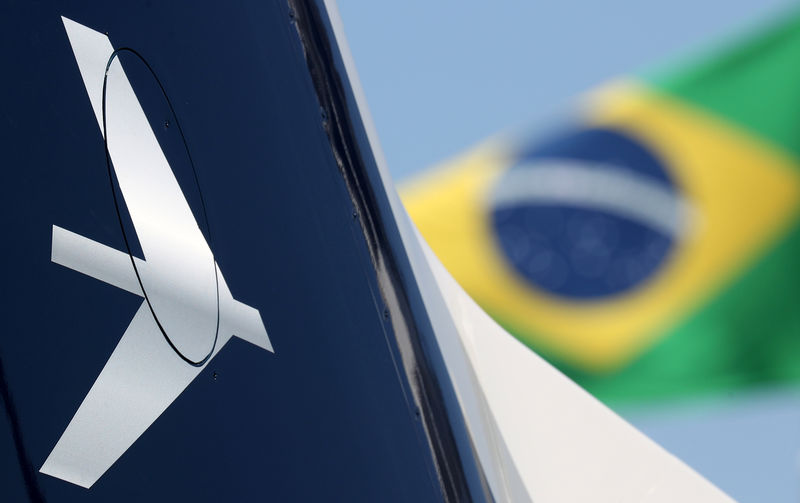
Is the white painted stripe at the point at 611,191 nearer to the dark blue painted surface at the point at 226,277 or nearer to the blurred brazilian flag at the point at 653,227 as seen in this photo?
the blurred brazilian flag at the point at 653,227

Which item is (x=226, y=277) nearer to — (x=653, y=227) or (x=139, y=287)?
(x=139, y=287)

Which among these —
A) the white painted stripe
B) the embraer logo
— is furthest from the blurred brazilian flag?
the embraer logo

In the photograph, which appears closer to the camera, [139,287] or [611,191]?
[139,287]

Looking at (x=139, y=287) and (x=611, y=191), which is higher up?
(x=611, y=191)

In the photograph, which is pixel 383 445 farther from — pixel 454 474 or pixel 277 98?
pixel 277 98

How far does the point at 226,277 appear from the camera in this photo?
2.06 m

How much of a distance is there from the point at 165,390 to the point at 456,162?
1041 centimetres

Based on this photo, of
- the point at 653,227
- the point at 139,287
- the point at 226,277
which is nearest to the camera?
the point at 139,287

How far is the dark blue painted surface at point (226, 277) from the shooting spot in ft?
5.42

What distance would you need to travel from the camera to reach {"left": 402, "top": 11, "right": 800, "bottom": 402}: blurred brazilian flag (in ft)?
34.0

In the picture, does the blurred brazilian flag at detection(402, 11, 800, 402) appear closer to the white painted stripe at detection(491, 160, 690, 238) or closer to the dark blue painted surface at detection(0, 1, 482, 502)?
the white painted stripe at detection(491, 160, 690, 238)

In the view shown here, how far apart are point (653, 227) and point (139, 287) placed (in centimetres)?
1021

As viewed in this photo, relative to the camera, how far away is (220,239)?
208cm

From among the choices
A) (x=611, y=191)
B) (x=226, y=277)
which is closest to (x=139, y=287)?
(x=226, y=277)
